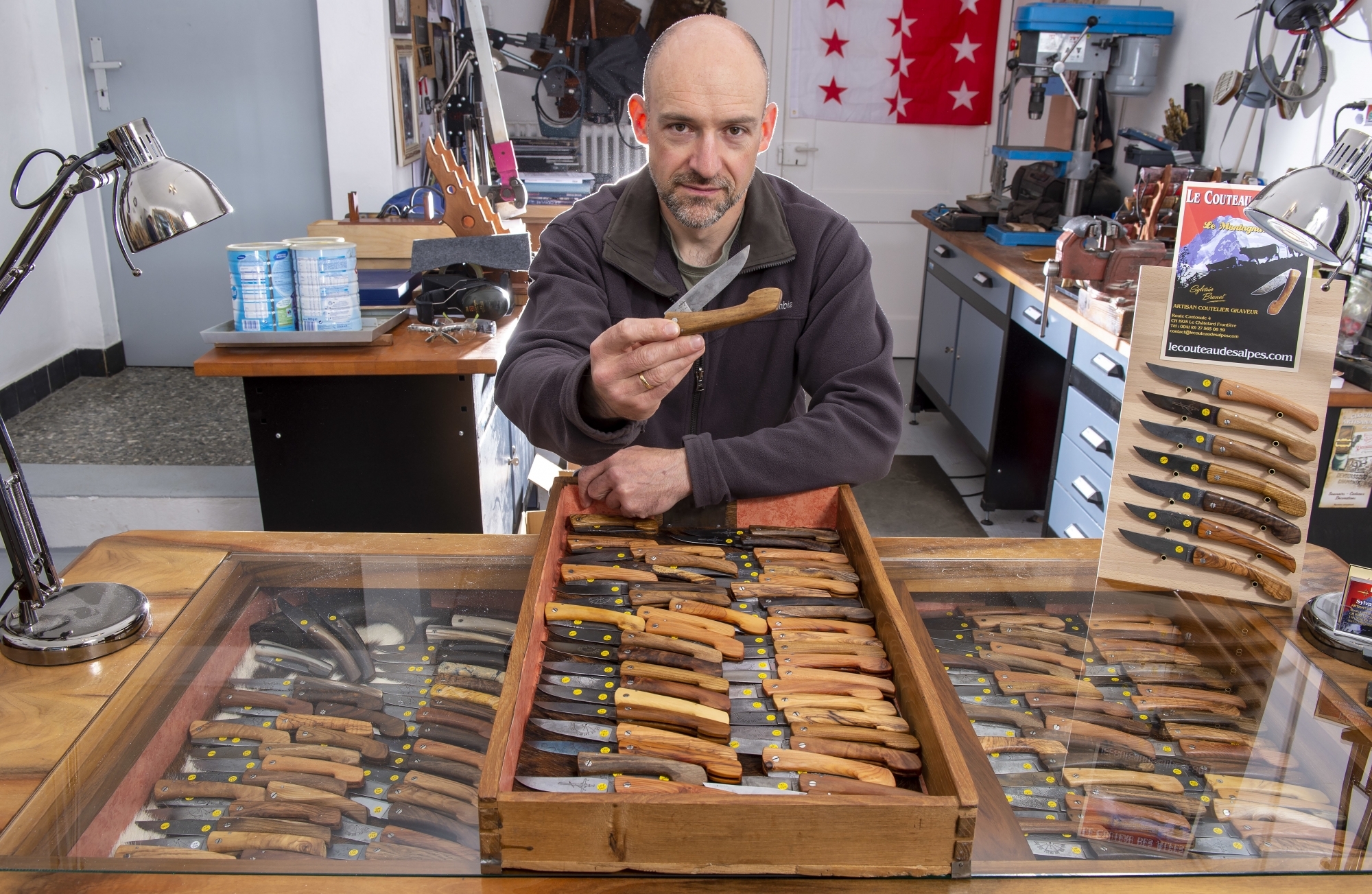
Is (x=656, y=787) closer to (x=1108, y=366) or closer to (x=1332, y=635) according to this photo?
(x=1332, y=635)

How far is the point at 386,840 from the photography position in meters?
0.95

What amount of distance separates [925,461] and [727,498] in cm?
354

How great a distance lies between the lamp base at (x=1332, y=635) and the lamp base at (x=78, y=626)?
1522 mm

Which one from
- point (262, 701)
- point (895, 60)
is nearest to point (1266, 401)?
point (262, 701)

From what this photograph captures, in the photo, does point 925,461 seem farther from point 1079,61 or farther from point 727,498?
point 727,498

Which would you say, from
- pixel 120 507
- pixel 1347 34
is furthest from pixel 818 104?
pixel 120 507

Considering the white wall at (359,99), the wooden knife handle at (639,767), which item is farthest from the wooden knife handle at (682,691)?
the white wall at (359,99)

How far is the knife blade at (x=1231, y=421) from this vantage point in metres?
1.37

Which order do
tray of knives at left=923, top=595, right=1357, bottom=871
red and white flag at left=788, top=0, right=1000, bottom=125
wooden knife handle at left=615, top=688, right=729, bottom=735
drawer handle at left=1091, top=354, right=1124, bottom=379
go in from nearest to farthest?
tray of knives at left=923, top=595, right=1357, bottom=871 < wooden knife handle at left=615, top=688, right=729, bottom=735 < drawer handle at left=1091, top=354, right=1124, bottom=379 < red and white flag at left=788, top=0, right=1000, bottom=125

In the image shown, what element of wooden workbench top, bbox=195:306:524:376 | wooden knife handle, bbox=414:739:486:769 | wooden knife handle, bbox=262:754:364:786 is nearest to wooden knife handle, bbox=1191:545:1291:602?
wooden knife handle, bbox=414:739:486:769

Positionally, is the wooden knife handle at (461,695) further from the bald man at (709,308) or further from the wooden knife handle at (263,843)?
the bald man at (709,308)

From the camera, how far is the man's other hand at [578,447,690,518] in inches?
58.9

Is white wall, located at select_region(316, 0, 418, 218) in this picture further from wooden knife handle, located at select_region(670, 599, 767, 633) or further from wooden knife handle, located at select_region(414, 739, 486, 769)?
wooden knife handle, located at select_region(414, 739, 486, 769)

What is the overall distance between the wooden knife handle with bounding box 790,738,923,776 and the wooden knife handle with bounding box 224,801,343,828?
1.52ft
